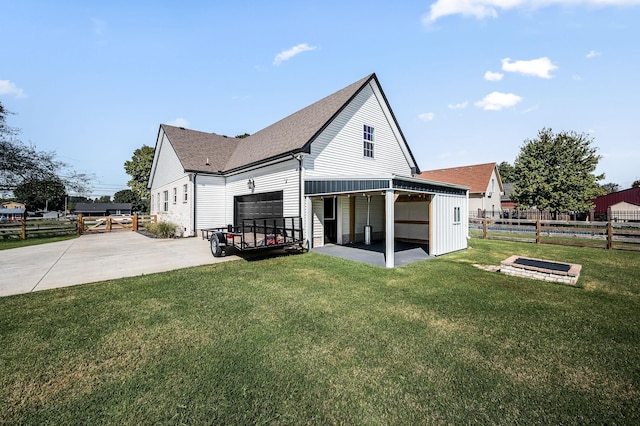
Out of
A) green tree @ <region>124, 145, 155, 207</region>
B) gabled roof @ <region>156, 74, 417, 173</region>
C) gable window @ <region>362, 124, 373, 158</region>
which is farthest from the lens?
green tree @ <region>124, 145, 155, 207</region>

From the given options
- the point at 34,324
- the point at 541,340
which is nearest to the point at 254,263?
the point at 34,324

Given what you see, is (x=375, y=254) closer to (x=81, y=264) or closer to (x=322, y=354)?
(x=322, y=354)

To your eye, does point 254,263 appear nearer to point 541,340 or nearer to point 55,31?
point 541,340

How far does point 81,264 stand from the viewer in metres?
8.30

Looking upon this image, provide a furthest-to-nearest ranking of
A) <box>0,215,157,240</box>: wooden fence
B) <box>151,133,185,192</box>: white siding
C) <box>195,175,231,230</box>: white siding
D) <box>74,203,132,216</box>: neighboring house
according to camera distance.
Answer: <box>74,203,132,216</box>: neighboring house < <box>151,133,185,192</box>: white siding < <box>195,175,231,230</box>: white siding < <box>0,215,157,240</box>: wooden fence

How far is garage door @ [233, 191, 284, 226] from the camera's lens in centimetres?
1264

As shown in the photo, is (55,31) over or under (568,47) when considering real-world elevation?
over

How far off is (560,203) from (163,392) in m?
35.3

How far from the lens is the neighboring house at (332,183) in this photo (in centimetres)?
992

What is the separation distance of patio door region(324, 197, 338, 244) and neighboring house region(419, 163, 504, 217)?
71.8 ft

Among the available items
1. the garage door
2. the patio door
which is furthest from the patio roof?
the garage door

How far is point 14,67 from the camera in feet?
50.0

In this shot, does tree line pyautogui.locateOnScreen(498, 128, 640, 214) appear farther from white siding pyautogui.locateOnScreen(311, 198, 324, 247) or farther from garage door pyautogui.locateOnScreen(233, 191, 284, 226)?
garage door pyautogui.locateOnScreen(233, 191, 284, 226)

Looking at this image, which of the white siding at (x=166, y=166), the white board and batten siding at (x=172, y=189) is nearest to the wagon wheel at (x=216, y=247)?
the white board and batten siding at (x=172, y=189)
